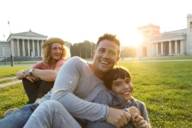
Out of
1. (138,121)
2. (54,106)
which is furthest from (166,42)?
(54,106)

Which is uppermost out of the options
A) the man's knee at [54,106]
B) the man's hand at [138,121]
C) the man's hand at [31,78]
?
the man's hand at [31,78]

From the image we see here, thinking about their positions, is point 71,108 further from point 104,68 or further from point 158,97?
point 158,97

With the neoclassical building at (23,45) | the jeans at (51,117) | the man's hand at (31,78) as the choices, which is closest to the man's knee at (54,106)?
the jeans at (51,117)

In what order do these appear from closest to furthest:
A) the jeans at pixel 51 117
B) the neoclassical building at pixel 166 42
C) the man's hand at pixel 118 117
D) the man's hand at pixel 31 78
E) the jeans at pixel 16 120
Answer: the jeans at pixel 51 117 < the man's hand at pixel 118 117 < the jeans at pixel 16 120 < the man's hand at pixel 31 78 < the neoclassical building at pixel 166 42

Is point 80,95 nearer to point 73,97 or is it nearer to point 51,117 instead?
point 73,97

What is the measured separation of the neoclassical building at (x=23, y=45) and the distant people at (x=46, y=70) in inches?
3284

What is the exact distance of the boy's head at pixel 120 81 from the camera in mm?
3143

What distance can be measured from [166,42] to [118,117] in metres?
88.6

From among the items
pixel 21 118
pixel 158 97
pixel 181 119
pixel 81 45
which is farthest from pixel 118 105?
pixel 81 45

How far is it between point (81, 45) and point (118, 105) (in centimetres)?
8328

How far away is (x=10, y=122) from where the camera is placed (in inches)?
121

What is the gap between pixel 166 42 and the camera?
89375mm

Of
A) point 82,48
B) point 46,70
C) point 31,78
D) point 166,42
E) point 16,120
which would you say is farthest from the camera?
point 166,42

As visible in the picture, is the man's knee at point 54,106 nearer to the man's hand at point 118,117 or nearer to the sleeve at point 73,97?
the sleeve at point 73,97
